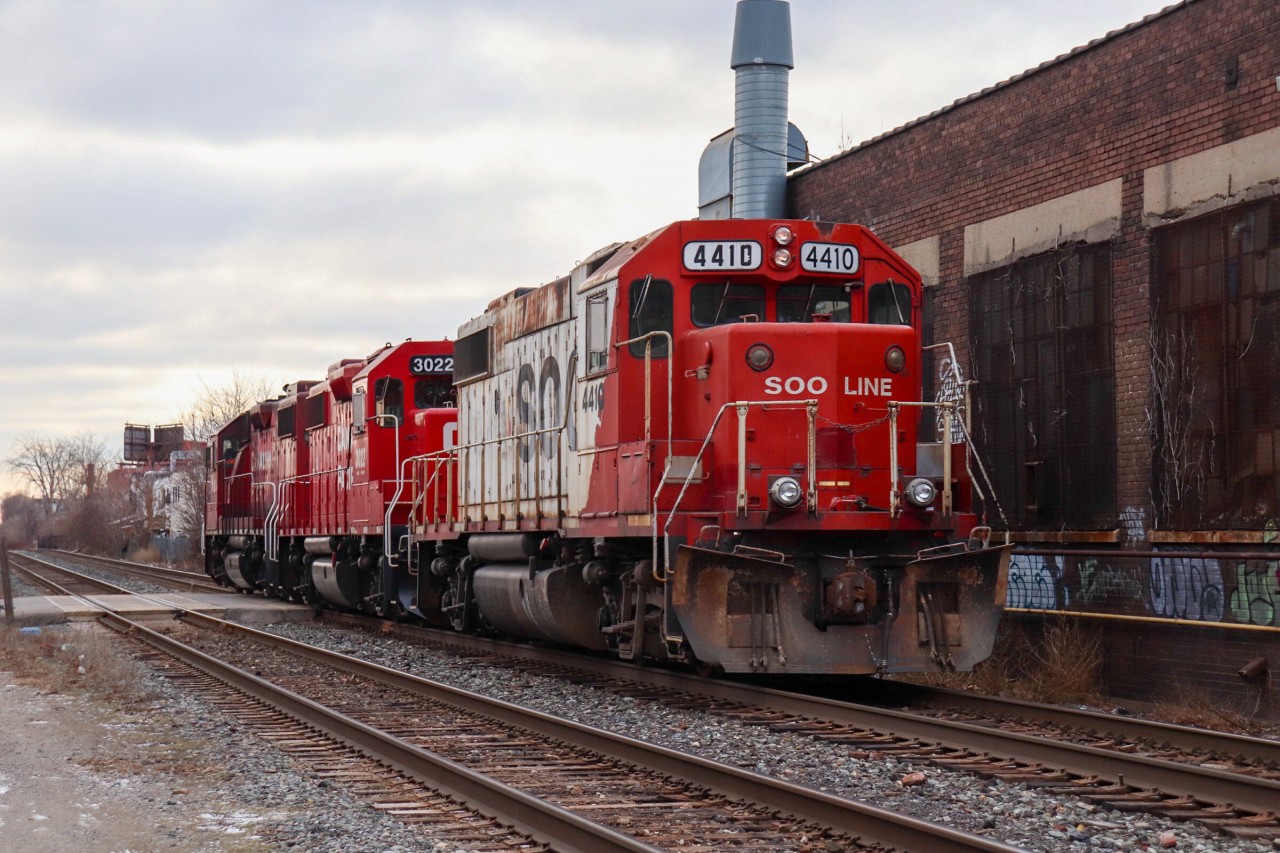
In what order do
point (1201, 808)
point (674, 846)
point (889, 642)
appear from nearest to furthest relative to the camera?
point (674, 846) → point (1201, 808) → point (889, 642)

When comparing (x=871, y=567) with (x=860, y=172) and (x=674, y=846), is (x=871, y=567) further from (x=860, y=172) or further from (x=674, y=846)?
(x=860, y=172)

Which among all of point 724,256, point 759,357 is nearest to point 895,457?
point 759,357

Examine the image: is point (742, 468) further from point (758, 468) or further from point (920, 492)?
point (920, 492)

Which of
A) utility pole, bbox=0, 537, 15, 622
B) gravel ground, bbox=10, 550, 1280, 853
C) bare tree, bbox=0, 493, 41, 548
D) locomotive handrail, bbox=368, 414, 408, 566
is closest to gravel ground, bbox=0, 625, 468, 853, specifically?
gravel ground, bbox=10, 550, 1280, 853

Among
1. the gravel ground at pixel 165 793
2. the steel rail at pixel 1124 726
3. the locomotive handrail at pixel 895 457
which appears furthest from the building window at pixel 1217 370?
the gravel ground at pixel 165 793

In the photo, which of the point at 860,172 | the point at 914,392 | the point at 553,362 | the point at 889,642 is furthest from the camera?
the point at 860,172

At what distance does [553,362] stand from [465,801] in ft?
22.4

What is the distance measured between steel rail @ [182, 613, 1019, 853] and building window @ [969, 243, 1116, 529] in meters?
6.07

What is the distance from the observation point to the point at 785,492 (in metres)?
10.7

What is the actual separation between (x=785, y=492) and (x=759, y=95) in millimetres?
10507

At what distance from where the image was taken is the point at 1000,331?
48.9 feet

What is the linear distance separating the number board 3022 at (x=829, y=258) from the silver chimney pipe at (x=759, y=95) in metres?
7.33

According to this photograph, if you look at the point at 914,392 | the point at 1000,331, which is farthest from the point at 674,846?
the point at 1000,331

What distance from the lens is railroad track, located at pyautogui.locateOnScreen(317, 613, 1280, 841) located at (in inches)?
288
